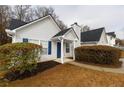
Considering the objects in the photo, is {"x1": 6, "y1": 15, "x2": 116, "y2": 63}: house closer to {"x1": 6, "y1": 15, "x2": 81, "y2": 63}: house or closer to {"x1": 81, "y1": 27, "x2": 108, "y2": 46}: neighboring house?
{"x1": 6, "y1": 15, "x2": 81, "y2": 63}: house

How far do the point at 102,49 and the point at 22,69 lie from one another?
6.62 metres

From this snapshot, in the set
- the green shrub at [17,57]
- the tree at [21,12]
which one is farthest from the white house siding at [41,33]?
the tree at [21,12]

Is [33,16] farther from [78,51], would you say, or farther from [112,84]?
[112,84]

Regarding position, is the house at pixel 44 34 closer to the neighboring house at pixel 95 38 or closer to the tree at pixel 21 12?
the neighboring house at pixel 95 38

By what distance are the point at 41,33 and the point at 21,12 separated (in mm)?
18361

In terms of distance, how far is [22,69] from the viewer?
808 cm

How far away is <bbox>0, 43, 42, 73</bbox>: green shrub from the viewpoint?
7668 millimetres

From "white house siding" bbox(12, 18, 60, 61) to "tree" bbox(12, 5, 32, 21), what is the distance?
1582cm

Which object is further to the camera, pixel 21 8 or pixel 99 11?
pixel 21 8

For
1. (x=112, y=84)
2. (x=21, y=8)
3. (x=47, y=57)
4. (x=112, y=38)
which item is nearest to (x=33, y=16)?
(x=21, y=8)

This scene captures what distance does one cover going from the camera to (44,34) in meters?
13.1

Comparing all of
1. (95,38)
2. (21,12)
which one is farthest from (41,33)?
(21,12)

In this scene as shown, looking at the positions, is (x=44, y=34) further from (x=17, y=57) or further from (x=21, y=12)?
(x=21, y=12)

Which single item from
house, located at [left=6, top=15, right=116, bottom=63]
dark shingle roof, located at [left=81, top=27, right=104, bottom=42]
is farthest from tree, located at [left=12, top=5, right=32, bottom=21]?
house, located at [left=6, top=15, right=116, bottom=63]
